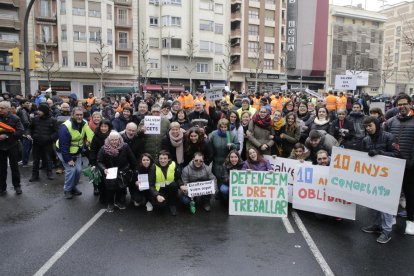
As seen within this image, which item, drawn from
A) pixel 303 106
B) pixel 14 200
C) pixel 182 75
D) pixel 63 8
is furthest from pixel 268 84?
pixel 14 200

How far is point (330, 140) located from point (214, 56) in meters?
46.4

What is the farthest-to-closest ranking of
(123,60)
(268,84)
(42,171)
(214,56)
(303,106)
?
(268,84)
(214,56)
(123,60)
(42,171)
(303,106)

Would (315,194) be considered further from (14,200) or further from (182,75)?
(182,75)

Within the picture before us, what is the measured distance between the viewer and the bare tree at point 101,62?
143 ft

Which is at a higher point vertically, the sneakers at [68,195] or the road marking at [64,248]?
the sneakers at [68,195]

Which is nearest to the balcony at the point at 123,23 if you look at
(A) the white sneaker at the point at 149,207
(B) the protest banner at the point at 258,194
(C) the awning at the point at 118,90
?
(C) the awning at the point at 118,90

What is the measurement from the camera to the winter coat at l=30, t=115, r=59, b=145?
29.8 ft

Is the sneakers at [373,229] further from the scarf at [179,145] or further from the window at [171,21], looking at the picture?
the window at [171,21]

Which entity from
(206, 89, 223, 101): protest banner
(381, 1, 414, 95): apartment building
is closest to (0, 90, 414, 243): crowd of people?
(206, 89, 223, 101): protest banner

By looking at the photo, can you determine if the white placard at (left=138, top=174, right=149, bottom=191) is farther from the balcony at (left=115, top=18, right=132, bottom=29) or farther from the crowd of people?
the balcony at (left=115, top=18, right=132, bottom=29)

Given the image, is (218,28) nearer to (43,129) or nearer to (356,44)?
(356,44)

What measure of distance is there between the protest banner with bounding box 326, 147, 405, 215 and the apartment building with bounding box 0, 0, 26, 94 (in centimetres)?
4328

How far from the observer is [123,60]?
4791cm

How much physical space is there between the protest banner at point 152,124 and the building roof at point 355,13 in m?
69.8
